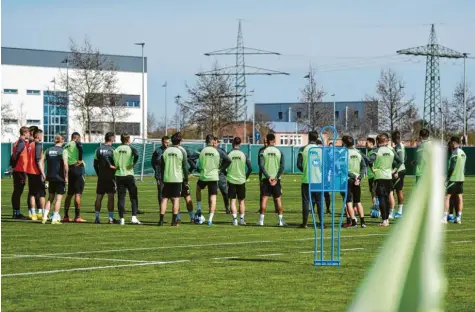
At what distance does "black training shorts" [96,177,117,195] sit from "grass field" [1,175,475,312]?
121cm

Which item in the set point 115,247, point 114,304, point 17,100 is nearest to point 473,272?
point 114,304

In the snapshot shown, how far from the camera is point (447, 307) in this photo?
9.61m

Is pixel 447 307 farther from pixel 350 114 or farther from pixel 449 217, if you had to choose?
pixel 350 114

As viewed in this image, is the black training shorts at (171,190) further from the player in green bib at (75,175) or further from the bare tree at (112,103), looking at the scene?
the bare tree at (112,103)

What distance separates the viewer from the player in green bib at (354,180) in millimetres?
22281

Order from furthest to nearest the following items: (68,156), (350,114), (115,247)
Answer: (350,114) < (68,156) < (115,247)

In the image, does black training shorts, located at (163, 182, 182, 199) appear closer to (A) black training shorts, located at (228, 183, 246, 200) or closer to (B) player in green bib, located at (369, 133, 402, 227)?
(A) black training shorts, located at (228, 183, 246, 200)

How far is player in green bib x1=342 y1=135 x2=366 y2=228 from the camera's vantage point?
2228 cm

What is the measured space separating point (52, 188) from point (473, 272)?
12.8m

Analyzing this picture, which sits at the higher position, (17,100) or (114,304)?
(17,100)

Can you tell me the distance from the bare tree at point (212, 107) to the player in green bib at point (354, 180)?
58946 millimetres

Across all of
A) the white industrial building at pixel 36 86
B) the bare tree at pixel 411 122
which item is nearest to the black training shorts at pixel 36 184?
the white industrial building at pixel 36 86

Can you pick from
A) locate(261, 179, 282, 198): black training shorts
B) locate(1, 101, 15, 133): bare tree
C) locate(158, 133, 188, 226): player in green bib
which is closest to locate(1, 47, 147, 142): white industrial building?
locate(1, 101, 15, 133): bare tree

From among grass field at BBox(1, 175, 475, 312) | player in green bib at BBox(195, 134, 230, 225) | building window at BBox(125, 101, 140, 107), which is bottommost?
grass field at BBox(1, 175, 475, 312)
